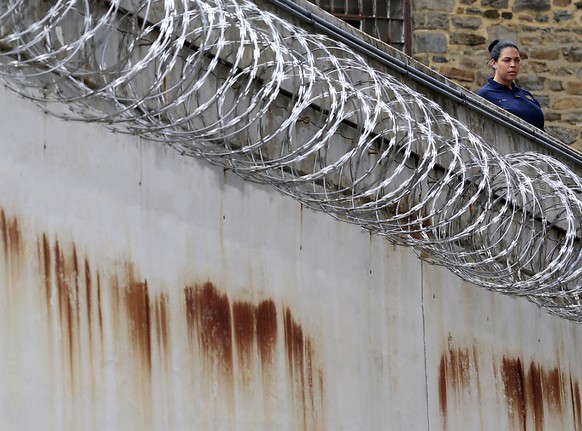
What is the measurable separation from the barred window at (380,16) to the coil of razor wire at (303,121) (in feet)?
12.4

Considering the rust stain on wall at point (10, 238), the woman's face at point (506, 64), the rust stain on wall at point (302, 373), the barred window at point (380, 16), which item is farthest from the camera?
the barred window at point (380, 16)

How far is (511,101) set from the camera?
10.3 m

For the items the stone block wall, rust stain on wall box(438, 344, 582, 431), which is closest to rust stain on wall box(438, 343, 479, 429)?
rust stain on wall box(438, 344, 582, 431)

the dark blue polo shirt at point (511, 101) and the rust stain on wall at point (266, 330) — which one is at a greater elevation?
the dark blue polo shirt at point (511, 101)

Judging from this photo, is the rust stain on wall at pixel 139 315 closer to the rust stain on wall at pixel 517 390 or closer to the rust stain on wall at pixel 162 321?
the rust stain on wall at pixel 162 321

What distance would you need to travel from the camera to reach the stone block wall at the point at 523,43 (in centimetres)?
1334

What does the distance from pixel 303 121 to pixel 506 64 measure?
8.20 ft

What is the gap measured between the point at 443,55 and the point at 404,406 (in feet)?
17.4

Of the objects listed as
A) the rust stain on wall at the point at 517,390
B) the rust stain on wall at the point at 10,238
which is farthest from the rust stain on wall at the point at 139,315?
the rust stain on wall at the point at 517,390

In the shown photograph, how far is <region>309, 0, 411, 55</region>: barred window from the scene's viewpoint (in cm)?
1309

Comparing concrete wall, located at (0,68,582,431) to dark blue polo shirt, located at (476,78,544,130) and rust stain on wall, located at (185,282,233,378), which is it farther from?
dark blue polo shirt, located at (476,78,544,130)

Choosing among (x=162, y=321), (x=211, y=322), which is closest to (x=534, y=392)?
(x=211, y=322)

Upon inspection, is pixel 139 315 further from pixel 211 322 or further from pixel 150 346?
pixel 211 322

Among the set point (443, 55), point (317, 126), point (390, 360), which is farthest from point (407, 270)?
point (443, 55)
